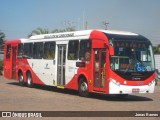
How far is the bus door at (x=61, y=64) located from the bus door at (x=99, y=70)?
307 centimetres

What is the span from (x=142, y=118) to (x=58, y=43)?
10.8 metres

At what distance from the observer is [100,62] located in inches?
766

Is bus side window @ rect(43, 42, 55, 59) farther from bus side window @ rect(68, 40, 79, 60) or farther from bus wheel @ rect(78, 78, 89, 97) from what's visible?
bus wheel @ rect(78, 78, 89, 97)

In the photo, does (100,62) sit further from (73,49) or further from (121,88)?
(73,49)

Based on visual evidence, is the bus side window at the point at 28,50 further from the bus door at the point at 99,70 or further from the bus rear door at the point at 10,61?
the bus door at the point at 99,70

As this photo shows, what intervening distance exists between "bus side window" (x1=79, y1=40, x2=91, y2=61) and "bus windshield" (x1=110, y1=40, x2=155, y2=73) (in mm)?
1697

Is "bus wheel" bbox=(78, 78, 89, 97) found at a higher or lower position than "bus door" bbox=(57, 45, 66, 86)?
lower

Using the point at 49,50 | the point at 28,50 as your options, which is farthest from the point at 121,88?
the point at 28,50

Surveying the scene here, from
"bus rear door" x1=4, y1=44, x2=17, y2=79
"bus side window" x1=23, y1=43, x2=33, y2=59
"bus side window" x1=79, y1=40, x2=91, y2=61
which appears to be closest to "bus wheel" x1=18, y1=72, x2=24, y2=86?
"bus rear door" x1=4, y1=44, x2=17, y2=79

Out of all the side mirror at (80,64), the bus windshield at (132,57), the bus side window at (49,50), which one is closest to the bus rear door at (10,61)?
the bus side window at (49,50)

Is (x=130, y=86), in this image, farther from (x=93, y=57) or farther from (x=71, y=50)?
(x=71, y=50)

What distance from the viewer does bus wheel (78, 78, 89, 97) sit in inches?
Result: 804

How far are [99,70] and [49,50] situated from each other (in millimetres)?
5256

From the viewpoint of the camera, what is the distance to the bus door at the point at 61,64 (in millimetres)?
22484
